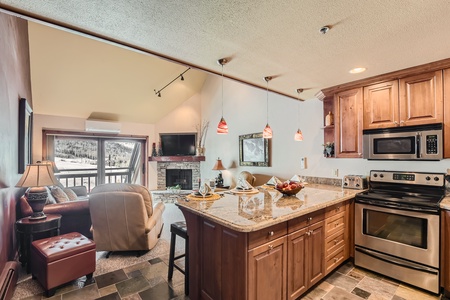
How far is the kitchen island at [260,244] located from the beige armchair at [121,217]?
109 cm

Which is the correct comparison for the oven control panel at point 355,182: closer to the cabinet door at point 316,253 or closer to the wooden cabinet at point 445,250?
the wooden cabinet at point 445,250

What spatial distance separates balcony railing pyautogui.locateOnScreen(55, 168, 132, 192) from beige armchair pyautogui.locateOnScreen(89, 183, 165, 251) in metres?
4.05

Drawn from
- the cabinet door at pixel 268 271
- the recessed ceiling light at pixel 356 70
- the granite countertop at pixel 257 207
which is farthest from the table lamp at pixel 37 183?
the recessed ceiling light at pixel 356 70

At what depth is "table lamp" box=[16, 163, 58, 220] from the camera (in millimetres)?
2580

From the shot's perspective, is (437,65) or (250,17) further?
(437,65)

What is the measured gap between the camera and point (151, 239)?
3266 millimetres

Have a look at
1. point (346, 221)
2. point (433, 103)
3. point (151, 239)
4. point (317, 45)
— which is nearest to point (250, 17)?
point (317, 45)

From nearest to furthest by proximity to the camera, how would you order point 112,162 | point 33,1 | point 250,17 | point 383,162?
point 33,1 → point 250,17 → point 383,162 → point 112,162

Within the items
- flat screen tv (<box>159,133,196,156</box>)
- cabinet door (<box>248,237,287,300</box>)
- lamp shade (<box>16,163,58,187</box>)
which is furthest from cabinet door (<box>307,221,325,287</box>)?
flat screen tv (<box>159,133,196,156</box>)

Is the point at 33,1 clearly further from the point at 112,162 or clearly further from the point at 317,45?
the point at 112,162

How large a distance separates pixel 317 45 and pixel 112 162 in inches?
268

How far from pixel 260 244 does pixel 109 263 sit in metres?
2.34

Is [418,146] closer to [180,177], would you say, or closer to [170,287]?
[170,287]

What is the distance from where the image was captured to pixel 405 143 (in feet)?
8.77
